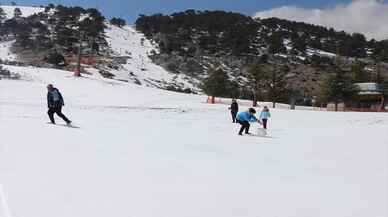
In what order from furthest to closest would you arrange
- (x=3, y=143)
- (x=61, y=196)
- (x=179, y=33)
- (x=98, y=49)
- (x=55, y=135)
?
(x=179, y=33)
(x=98, y=49)
(x=55, y=135)
(x=3, y=143)
(x=61, y=196)

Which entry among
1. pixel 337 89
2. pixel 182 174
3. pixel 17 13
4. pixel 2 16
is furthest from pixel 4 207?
pixel 17 13

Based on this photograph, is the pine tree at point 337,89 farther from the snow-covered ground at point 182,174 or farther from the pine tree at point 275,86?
the snow-covered ground at point 182,174

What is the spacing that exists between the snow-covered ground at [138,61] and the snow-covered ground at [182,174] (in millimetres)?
61597

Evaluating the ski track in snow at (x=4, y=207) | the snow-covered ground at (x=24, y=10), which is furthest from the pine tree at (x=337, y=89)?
the snow-covered ground at (x=24, y=10)

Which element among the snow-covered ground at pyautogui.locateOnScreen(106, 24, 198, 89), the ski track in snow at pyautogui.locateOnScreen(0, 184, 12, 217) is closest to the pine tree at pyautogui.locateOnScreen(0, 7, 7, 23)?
the snow-covered ground at pyautogui.locateOnScreen(106, 24, 198, 89)

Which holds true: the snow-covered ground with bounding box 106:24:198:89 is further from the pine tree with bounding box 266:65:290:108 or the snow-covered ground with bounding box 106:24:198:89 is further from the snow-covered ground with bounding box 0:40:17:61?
the pine tree with bounding box 266:65:290:108

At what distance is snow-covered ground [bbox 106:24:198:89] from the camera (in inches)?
3415

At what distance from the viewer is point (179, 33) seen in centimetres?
13775

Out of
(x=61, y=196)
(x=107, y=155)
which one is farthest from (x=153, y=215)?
(x=107, y=155)

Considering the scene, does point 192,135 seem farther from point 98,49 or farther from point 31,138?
point 98,49

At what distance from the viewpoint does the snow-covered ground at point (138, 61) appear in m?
86.7

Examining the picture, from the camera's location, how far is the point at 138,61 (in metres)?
107

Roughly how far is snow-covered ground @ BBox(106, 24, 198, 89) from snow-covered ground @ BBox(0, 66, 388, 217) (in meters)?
61.6

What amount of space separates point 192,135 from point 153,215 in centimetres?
1138
